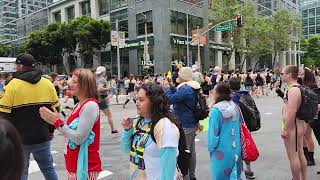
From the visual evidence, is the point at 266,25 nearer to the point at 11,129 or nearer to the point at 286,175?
the point at 286,175

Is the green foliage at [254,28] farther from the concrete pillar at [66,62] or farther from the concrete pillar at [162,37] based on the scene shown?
the concrete pillar at [66,62]

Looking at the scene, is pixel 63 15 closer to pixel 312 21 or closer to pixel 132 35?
pixel 132 35

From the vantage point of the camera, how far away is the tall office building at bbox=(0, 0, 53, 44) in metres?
81.1

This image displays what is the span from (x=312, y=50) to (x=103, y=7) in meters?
64.7

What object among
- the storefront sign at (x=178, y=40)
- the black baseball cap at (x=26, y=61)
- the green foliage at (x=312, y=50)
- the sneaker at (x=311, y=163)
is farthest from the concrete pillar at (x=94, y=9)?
the green foliage at (x=312, y=50)

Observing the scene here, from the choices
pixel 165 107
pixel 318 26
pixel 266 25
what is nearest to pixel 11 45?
pixel 266 25

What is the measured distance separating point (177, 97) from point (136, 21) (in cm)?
4262

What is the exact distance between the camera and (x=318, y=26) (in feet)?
366

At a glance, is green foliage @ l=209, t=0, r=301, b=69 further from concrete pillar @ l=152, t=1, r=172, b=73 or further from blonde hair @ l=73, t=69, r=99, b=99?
blonde hair @ l=73, t=69, r=99, b=99

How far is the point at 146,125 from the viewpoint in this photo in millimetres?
3332

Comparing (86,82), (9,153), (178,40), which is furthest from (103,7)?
(9,153)

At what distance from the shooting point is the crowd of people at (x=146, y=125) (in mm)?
3152

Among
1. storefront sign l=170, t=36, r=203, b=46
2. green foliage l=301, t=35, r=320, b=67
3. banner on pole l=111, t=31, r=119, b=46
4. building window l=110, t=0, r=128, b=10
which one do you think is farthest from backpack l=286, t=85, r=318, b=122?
green foliage l=301, t=35, r=320, b=67

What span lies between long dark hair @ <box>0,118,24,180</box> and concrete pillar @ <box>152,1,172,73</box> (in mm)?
42692
